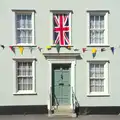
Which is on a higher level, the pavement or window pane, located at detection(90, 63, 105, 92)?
window pane, located at detection(90, 63, 105, 92)

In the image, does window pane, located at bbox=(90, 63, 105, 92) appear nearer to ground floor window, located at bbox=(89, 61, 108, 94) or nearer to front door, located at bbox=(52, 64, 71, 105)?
ground floor window, located at bbox=(89, 61, 108, 94)

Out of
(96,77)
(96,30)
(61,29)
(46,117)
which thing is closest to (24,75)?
(46,117)

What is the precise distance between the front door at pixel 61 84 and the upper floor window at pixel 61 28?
4.50 ft

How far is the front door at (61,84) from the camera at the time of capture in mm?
16391

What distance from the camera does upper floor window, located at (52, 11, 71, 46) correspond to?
53.4 feet

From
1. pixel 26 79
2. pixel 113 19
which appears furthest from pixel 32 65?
pixel 113 19

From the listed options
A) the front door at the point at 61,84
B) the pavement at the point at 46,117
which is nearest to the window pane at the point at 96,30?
the front door at the point at 61,84

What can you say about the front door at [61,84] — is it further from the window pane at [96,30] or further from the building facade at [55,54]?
the window pane at [96,30]

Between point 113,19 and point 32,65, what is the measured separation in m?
5.25

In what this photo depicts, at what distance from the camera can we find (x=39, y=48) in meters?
16.1

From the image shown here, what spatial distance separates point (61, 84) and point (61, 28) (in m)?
3.19

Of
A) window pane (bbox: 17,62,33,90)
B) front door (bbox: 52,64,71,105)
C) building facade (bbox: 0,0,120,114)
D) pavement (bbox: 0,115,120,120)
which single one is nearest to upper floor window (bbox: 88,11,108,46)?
building facade (bbox: 0,0,120,114)

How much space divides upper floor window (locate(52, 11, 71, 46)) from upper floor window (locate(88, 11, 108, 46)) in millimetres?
1257

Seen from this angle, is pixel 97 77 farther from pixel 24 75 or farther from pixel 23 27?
pixel 23 27
